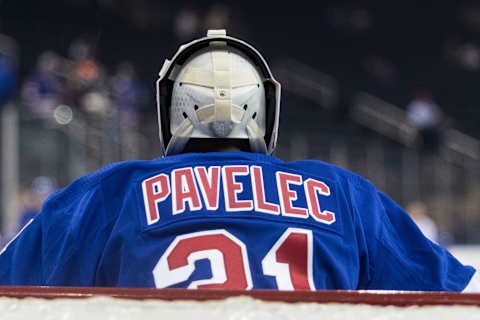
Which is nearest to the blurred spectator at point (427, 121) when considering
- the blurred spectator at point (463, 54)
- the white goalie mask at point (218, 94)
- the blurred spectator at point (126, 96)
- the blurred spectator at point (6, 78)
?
the blurred spectator at point (463, 54)

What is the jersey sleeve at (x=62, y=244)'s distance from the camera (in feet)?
5.81

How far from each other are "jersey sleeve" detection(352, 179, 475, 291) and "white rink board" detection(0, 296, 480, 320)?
0.72 meters

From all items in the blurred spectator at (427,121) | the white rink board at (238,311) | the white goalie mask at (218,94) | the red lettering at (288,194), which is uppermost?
the white goalie mask at (218,94)

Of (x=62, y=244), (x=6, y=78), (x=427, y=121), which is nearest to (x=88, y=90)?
(x=6, y=78)

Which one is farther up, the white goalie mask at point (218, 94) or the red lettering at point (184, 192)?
the white goalie mask at point (218, 94)

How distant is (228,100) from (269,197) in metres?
0.42

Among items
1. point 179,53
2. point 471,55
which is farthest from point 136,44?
point 179,53

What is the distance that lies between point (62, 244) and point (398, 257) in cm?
77

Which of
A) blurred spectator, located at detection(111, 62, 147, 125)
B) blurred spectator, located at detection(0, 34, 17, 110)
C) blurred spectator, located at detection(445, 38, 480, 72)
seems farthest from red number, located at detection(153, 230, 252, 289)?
blurred spectator, located at detection(445, 38, 480, 72)

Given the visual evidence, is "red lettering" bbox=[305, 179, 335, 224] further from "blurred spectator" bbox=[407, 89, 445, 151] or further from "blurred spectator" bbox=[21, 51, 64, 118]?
"blurred spectator" bbox=[407, 89, 445, 151]

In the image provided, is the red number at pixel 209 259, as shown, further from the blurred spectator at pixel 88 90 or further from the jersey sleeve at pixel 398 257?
the blurred spectator at pixel 88 90

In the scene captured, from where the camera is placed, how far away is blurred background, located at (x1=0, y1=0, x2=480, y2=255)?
10.4 m

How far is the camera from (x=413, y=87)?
13.7 metres

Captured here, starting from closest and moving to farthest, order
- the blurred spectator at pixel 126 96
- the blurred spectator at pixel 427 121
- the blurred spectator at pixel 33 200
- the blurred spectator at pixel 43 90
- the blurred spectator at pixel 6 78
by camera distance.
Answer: the blurred spectator at pixel 33 200 → the blurred spectator at pixel 6 78 → the blurred spectator at pixel 43 90 → the blurred spectator at pixel 126 96 → the blurred spectator at pixel 427 121
